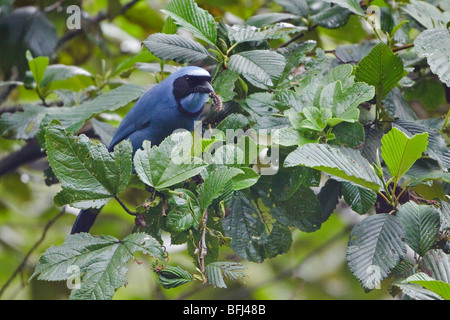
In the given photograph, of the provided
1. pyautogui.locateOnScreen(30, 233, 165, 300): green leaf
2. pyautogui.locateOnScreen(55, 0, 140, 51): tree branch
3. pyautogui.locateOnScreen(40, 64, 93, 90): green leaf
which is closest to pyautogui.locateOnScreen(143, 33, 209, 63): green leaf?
pyautogui.locateOnScreen(30, 233, 165, 300): green leaf

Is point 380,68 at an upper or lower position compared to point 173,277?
upper

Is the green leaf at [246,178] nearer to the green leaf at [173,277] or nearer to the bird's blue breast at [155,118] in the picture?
the green leaf at [173,277]

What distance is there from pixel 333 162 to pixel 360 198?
0.22 meters

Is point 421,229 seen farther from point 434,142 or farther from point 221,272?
point 221,272

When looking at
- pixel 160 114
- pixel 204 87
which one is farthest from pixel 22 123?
pixel 204 87

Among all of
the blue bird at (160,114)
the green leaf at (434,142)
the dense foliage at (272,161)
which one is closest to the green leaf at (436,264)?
the dense foliage at (272,161)

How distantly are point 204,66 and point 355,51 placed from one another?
2.20 feet

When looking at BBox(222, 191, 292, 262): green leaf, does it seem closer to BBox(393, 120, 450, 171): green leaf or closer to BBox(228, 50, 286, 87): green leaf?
BBox(228, 50, 286, 87): green leaf

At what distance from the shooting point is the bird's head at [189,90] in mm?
2152

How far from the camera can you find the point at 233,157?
141 cm

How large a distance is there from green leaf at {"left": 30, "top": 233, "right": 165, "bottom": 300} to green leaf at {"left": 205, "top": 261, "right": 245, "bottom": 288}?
124 millimetres

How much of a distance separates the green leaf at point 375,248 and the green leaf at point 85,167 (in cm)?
63

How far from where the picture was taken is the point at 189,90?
2291 mm

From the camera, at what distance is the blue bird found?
7.66 ft
